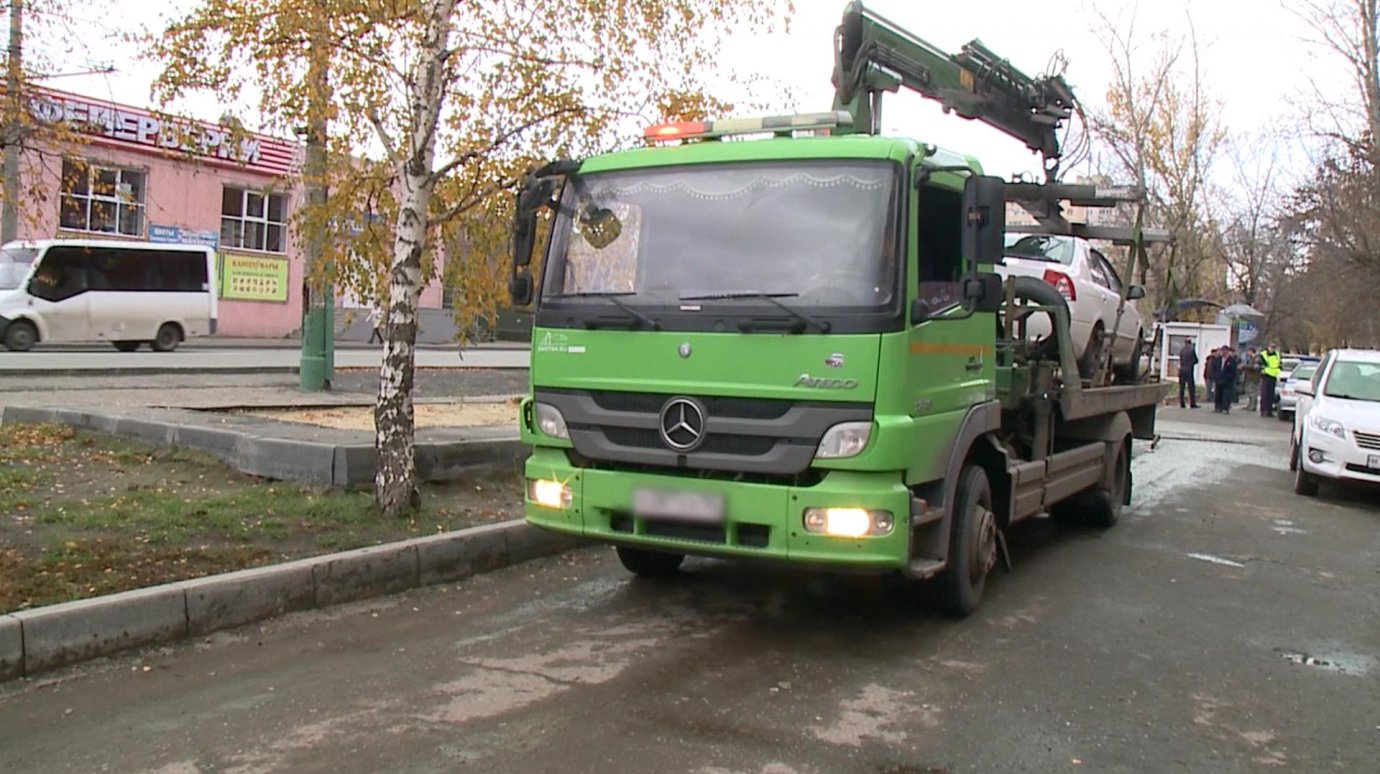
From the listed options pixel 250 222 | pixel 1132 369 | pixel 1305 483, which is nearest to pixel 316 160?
pixel 1132 369

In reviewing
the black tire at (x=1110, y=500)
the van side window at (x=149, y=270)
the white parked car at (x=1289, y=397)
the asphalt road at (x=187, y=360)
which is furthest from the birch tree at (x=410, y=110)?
the white parked car at (x=1289, y=397)

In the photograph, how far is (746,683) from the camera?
5105 mm

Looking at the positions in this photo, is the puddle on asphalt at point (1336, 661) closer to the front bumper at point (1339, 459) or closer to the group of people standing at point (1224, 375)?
the front bumper at point (1339, 459)

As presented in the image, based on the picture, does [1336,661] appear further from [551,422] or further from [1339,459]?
[1339,459]

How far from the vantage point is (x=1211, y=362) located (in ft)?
96.9

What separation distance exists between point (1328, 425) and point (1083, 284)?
4.73m

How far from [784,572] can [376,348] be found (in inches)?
1104

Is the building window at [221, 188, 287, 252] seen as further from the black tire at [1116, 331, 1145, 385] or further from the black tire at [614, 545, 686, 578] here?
the black tire at [614, 545, 686, 578]

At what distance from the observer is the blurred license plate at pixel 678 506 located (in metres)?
5.54

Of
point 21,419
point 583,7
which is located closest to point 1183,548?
point 583,7

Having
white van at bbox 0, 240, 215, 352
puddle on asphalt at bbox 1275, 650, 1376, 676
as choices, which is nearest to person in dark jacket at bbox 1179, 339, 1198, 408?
puddle on asphalt at bbox 1275, 650, 1376, 676

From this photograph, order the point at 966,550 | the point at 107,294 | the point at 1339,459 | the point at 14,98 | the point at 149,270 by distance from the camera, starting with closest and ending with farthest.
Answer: the point at 966,550 → the point at 14,98 → the point at 1339,459 → the point at 107,294 → the point at 149,270

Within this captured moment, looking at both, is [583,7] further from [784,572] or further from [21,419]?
[21,419]

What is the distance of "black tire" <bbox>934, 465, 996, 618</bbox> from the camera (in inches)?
245
